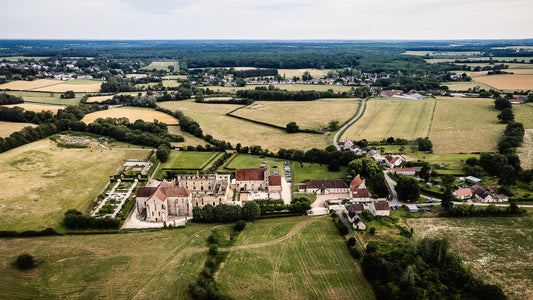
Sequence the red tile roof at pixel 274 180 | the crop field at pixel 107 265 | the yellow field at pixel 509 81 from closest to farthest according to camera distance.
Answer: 1. the crop field at pixel 107 265
2. the red tile roof at pixel 274 180
3. the yellow field at pixel 509 81

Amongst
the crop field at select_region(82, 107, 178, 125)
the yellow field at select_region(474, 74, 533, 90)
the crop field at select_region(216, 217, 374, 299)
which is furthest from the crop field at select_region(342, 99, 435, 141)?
the crop field at select_region(82, 107, 178, 125)

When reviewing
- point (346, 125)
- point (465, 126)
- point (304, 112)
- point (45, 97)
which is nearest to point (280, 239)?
point (346, 125)

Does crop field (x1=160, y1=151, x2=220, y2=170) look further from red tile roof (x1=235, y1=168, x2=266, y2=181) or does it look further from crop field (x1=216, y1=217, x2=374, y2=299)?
crop field (x1=216, y1=217, x2=374, y2=299)

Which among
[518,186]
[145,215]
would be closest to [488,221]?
[518,186]

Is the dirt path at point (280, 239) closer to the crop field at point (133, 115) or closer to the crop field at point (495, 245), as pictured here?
the crop field at point (495, 245)

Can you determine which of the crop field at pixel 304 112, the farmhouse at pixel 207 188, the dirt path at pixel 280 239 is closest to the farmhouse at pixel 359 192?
the dirt path at pixel 280 239

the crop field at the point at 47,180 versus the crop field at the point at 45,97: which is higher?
the crop field at the point at 45,97

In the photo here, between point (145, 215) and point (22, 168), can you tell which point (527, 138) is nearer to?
point (145, 215)
